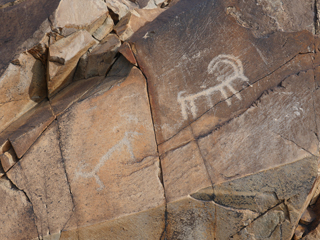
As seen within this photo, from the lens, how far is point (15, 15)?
10.6ft

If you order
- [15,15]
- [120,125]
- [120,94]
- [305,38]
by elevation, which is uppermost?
[15,15]

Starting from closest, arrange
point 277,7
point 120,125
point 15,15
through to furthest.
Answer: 1. point 120,125
2. point 277,7
3. point 15,15

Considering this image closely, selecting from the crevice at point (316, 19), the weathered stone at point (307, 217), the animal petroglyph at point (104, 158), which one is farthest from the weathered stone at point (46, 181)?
the crevice at point (316, 19)

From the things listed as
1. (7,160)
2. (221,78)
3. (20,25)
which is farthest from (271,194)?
(20,25)

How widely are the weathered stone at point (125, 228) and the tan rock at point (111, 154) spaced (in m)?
0.06

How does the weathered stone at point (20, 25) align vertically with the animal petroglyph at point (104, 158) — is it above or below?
above

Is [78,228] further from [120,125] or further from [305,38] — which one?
[305,38]

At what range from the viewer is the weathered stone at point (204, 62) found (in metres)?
2.78

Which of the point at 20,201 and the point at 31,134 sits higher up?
the point at 31,134

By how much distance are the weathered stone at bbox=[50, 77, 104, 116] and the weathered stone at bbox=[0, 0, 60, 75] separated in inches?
25.1

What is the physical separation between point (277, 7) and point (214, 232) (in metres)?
2.53

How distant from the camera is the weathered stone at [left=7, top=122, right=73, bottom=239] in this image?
264 cm

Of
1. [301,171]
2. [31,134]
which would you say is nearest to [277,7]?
[301,171]

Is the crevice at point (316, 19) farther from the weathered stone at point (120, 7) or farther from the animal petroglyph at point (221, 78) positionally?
the weathered stone at point (120, 7)
